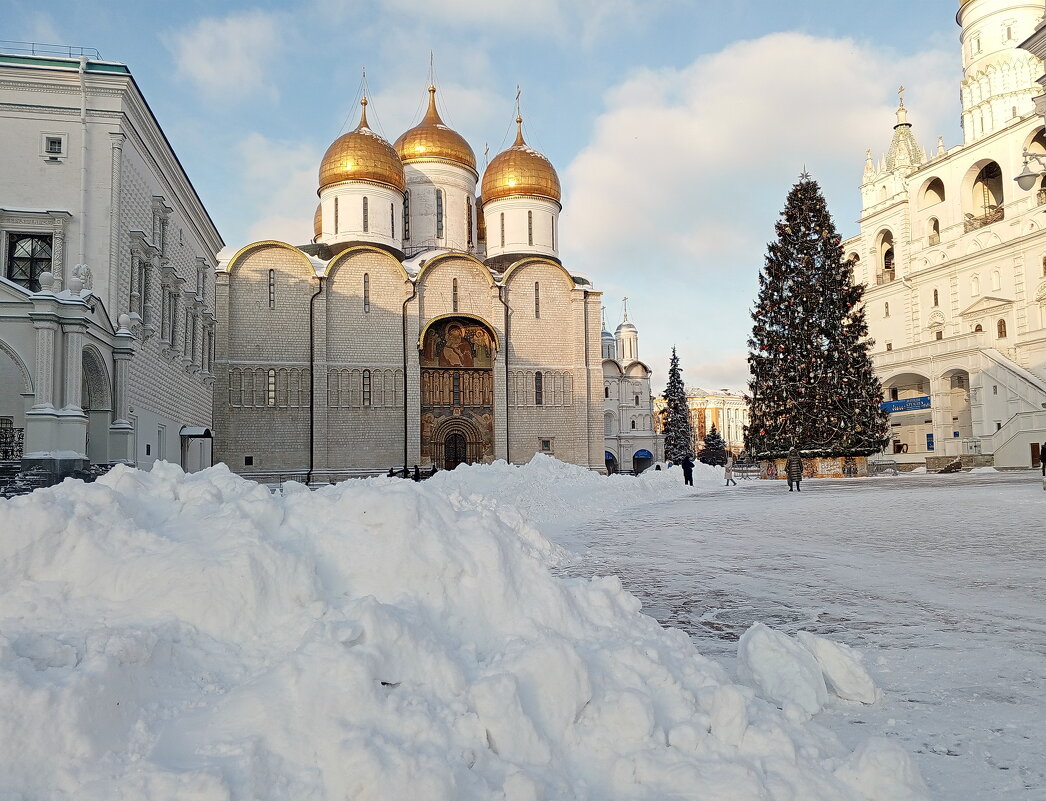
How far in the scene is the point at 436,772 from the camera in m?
2.29

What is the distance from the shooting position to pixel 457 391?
113 ft

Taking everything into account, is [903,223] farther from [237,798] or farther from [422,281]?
[237,798]

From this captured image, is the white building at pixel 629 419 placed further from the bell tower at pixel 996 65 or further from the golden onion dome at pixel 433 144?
the bell tower at pixel 996 65

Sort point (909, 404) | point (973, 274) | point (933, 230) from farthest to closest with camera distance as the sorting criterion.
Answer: point (933, 230) < point (909, 404) < point (973, 274)

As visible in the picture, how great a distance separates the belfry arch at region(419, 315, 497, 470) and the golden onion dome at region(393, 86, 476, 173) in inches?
390

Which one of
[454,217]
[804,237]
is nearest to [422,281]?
[454,217]

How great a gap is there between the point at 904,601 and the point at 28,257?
1890 cm

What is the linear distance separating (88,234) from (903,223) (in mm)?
39556

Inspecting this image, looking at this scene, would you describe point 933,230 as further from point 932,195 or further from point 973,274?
point 973,274

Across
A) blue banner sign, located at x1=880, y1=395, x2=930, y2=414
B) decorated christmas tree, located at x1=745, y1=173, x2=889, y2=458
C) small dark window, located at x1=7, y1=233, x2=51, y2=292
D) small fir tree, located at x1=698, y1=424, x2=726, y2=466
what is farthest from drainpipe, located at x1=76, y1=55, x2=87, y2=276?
small fir tree, located at x1=698, y1=424, x2=726, y2=466

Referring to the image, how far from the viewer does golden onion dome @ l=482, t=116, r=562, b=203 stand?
3794cm

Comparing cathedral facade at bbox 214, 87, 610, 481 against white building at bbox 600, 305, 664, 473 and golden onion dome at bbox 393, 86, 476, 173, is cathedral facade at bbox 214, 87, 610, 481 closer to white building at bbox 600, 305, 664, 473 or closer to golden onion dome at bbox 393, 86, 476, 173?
golden onion dome at bbox 393, 86, 476, 173

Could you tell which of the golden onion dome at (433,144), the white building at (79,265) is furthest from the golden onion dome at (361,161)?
the white building at (79,265)

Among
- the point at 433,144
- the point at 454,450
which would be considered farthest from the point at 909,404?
the point at 433,144
